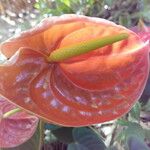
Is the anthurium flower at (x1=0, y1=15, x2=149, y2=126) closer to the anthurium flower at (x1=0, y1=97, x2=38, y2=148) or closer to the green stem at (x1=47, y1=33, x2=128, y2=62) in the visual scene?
the green stem at (x1=47, y1=33, x2=128, y2=62)

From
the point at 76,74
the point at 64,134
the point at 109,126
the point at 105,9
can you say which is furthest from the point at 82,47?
the point at 105,9

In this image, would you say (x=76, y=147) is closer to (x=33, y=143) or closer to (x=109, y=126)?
(x=33, y=143)

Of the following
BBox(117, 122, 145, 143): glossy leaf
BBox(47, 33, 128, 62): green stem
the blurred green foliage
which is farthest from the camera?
the blurred green foliage

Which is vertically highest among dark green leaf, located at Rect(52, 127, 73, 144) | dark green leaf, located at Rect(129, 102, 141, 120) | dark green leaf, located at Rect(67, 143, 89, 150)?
dark green leaf, located at Rect(129, 102, 141, 120)

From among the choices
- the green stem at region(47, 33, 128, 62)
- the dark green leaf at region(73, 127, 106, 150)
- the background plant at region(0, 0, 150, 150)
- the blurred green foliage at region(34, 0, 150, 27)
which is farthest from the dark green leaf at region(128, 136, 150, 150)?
the blurred green foliage at region(34, 0, 150, 27)

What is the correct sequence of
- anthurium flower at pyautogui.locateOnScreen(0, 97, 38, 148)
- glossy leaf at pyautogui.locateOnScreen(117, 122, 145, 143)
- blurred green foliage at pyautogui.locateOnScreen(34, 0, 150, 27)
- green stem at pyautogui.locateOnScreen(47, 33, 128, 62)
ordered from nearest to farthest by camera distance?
green stem at pyautogui.locateOnScreen(47, 33, 128, 62), anthurium flower at pyautogui.locateOnScreen(0, 97, 38, 148), glossy leaf at pyautogui.locateOnScreen(117, 122, 145, 143), blurred green foliage at pyautogui.locateOnScreen(34, 0, 150, 27)

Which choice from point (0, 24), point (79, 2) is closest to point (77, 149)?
point (79, 2)

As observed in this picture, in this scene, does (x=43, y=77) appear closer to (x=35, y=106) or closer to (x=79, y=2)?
(x=35, y=106)
